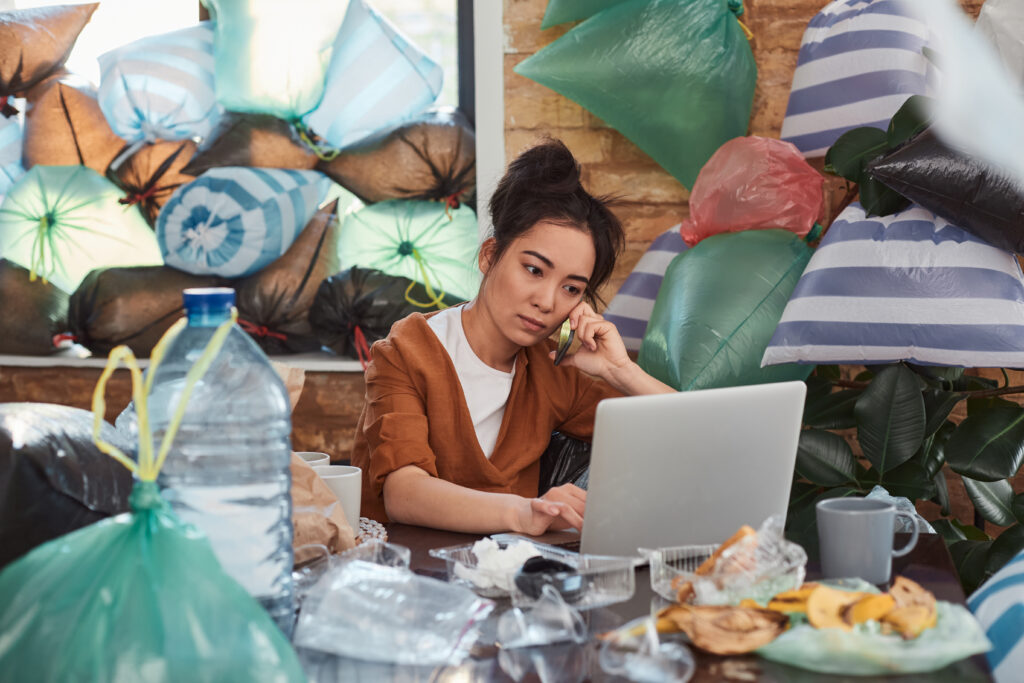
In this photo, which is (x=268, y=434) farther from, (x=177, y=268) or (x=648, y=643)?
(x=177, y=268)

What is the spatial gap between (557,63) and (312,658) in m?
1.50

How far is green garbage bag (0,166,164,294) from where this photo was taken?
98.1 inches

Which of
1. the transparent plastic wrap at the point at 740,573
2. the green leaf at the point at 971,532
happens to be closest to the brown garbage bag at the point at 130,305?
the green leaf at the point at 971,532

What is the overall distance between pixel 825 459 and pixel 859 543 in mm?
799

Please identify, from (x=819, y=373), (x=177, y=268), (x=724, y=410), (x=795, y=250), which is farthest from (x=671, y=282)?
(x=177, y=268)

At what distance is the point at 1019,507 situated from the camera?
158cm

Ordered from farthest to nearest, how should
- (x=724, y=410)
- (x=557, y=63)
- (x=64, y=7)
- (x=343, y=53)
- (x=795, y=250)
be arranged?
(x=64, y=7), (x=343, y=53), (x=557, y=63), (x=795, y=250), (x=724, y=410)

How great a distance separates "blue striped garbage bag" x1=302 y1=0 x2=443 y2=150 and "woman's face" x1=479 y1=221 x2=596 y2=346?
97cm

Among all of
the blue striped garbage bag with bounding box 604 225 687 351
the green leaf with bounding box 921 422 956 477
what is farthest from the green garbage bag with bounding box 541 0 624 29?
the green leaf with bounding box 921 422 956 477

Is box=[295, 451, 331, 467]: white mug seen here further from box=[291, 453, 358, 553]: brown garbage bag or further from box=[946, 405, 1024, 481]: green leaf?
box=[946, 405, 1024, 481]: green leaf

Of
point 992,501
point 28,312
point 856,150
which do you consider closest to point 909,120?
point 856,150

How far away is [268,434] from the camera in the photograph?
75 centimetres

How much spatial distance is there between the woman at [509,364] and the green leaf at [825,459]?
0.34m

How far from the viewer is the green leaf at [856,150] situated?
5.35ft
